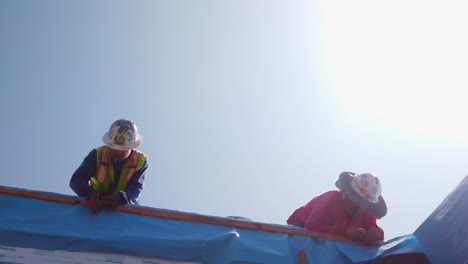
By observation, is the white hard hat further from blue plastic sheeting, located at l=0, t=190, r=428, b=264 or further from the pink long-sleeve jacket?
the pink long-sleeve jacket

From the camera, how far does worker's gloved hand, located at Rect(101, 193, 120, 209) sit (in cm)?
431

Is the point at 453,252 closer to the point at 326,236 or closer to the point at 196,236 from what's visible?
the point at 326,236

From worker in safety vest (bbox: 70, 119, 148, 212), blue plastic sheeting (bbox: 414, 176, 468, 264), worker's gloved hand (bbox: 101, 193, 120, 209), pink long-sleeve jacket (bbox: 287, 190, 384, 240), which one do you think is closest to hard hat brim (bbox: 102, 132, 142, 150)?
worker in safety vest (bbox: 70, 119, 148, 212)

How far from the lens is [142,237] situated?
4.21 meters

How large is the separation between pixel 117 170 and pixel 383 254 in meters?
2.48

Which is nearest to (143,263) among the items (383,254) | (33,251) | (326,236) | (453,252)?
(33,251)

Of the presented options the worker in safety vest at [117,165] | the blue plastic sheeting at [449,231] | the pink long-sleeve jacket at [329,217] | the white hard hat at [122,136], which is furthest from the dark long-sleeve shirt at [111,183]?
the blue plastic sheeting at [449,231]

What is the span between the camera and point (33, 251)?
158 inches

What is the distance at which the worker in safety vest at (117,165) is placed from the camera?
4.71m

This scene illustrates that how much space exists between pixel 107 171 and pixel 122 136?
1.11 feet

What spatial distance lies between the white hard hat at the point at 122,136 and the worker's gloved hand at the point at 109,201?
590mm

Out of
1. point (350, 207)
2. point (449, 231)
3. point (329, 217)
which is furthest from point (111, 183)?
point (449, 231)

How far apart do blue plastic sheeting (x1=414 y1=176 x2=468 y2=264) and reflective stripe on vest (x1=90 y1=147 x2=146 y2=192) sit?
2569mm

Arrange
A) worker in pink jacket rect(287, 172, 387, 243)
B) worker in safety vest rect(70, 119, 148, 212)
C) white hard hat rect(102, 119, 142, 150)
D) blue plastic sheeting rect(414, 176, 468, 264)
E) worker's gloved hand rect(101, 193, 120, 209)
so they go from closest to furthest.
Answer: blue plastic sheeting rect(414, 176, 468, 264), worker's gloved hand rect(101, 193, 120, 209), worker in safety vest rect(70, 119, 148, 212), white hard hat rect(102, 119, 142, 150), worker in pink jacket rect(287, 172, 387, 243)
